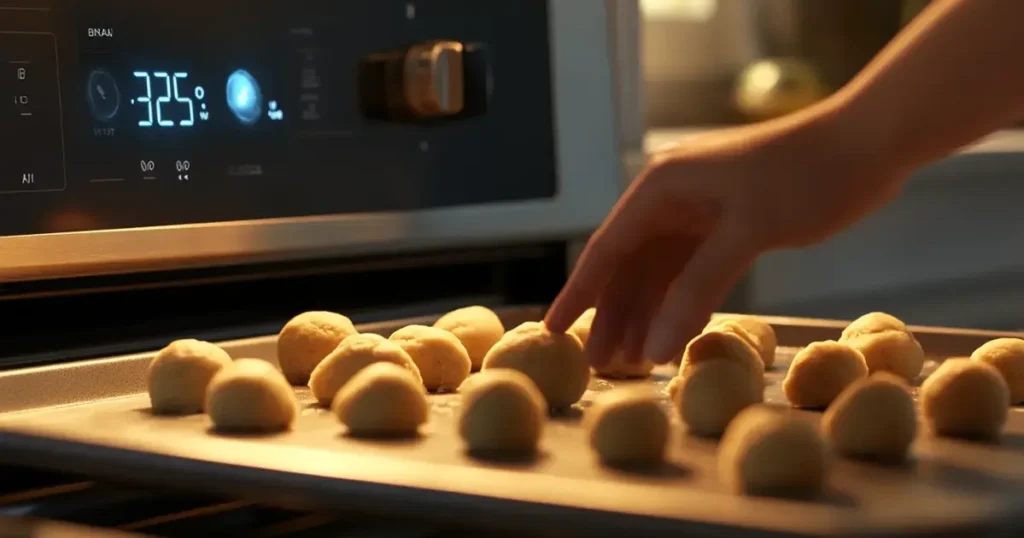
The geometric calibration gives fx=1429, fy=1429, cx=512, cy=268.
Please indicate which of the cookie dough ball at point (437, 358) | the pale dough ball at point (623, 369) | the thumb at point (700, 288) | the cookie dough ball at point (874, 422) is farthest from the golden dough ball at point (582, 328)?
the cookie dough ball at point (874, 422)

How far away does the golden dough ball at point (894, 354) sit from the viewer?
3.19ft

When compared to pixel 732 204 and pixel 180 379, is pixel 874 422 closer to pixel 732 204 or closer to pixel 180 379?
pixel 732 204

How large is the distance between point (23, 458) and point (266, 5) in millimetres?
419

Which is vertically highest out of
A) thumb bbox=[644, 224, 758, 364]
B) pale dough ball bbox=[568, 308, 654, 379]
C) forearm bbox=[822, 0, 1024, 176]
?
forearm bbox=[822, 0, 1024, 176]

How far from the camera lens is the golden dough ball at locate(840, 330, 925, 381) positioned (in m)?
0.97

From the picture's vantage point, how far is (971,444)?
0.75 m

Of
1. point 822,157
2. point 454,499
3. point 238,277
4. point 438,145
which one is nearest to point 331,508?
point 454,499

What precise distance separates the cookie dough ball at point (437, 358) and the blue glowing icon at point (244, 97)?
0.20m

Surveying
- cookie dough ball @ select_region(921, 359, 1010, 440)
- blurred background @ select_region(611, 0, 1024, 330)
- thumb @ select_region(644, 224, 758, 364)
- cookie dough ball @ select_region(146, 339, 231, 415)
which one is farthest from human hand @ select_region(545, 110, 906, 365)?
blurred background @ select_region(611, 0, 1024, 330)

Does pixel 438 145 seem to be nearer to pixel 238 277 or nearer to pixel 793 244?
pixel 238 277

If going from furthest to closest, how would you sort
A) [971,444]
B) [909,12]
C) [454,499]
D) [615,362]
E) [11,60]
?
[909,12], [615,362], [11,60], [971,444], [454,499]

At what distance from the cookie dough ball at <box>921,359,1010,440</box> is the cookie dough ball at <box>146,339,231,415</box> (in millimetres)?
421

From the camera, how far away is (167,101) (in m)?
0.98

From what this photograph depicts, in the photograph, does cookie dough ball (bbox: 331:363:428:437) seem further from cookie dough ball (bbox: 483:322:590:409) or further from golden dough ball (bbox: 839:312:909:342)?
golden dough ball (bbox: 839:312:909:342)
